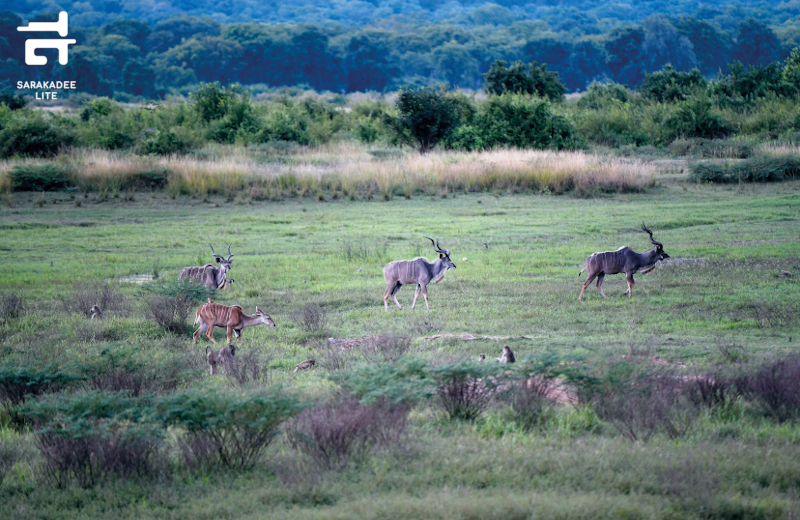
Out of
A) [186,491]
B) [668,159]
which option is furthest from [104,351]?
[668,159]

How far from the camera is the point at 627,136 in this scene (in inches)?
1592

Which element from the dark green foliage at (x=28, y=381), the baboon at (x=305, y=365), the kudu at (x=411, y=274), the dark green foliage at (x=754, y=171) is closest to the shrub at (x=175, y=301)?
the kudu at (x=411, y=274)

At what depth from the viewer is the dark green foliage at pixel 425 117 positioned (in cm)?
3678

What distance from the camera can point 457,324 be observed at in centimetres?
1138

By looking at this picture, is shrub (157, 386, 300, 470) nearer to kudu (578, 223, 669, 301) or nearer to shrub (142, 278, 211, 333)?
shrub (142, 278, 211, 333)

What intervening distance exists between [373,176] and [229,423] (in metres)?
21.9

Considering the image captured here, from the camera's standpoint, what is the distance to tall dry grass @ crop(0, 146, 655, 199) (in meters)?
26.2

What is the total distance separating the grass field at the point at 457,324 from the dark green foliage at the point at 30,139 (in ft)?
25.9

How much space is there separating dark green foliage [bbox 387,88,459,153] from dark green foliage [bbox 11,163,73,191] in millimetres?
16125

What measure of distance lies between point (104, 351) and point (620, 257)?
827cm

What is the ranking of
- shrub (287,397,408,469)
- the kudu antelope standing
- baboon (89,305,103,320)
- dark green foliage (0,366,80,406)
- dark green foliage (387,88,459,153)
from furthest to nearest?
1. dark green foliage (387,88,459,153)
2. the kudu antelope standing
3. baboon (89,305,103,320)
4. dark green foliage (0,366,80,406)
5. shrub (287,397,408,469)

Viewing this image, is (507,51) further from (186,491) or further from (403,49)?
(186,491)

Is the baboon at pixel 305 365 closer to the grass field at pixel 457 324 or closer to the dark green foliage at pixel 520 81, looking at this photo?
the grass field at pixel 457 324

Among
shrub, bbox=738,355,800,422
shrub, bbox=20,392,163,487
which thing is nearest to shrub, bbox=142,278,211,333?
shrub, bbox=20,392,163,487
